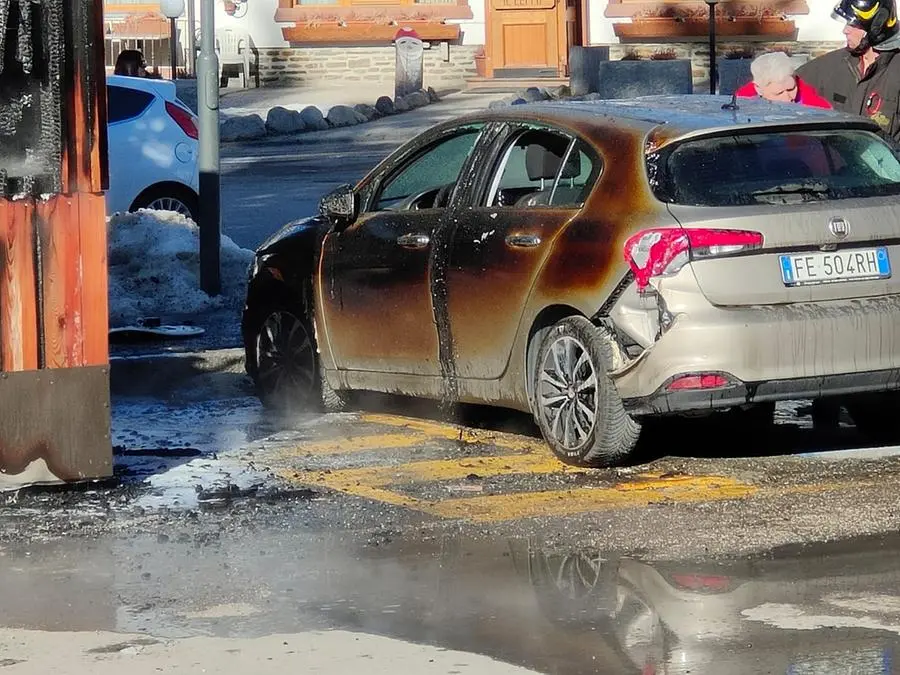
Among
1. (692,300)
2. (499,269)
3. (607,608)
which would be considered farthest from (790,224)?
(607,608)

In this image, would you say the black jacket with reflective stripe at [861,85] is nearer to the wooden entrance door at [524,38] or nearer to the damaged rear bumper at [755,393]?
the damaged rear bumper at [755,393]

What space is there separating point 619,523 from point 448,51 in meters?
30.8

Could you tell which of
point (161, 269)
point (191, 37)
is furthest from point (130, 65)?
point (191, 37)

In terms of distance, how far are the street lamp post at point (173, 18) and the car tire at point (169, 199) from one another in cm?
1750

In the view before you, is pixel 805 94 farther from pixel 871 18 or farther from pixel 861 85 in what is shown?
pixel 871 18

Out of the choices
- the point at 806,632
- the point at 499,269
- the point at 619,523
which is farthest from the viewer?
the point at 499,269

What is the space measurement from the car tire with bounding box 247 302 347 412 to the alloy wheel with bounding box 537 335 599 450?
184cm

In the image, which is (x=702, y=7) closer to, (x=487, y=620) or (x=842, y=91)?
(x=842, y=91)

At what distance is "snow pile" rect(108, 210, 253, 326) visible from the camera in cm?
1359

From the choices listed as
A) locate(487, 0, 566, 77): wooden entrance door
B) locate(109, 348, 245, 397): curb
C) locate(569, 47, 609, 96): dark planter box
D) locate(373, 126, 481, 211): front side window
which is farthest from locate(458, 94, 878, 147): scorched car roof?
locate(487, 0, 566, 77): wooden entrance door

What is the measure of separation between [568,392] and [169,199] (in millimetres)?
A: 9512

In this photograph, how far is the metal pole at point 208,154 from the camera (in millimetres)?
13336

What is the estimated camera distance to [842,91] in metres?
Result: 10.5

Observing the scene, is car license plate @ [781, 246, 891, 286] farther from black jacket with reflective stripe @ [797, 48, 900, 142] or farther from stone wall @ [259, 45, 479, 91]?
stone wall @ [259, 45, 479, 91]
